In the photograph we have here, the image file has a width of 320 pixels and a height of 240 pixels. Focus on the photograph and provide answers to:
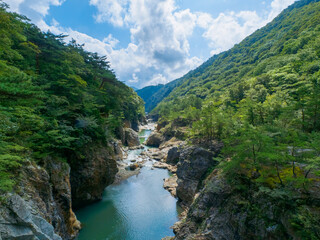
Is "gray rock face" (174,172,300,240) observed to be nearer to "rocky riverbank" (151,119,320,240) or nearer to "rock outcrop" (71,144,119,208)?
"rocky riverbank" (151,119,320,240)

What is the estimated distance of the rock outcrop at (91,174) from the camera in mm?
16373

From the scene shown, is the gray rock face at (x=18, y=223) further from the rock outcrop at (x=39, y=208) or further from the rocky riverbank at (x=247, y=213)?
the rocky riverbank at (x=247, y=213)

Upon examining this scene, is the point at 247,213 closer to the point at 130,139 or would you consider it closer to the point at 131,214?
the point at 131,214

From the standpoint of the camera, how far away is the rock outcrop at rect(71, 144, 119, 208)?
53.7 feet

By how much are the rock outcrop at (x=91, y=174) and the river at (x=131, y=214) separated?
136 cm

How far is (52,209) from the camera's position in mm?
9992

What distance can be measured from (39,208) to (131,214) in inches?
446

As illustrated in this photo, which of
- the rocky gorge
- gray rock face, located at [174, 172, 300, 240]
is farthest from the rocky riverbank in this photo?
the rocky gorge

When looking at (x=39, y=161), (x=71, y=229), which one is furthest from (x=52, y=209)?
(x=71, y=229)

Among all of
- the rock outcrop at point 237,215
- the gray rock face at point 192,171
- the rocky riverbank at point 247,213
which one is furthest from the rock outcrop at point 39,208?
the gray rock face at point 192,171

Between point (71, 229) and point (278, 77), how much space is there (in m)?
44.5

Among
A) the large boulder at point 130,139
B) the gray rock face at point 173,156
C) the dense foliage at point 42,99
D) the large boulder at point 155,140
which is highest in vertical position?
the dense foliage at point 42,99

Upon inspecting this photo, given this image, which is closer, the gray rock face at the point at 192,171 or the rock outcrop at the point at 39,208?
the rock outcrop at the point at 39,208

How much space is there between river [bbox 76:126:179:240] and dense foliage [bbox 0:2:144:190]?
7063mm
